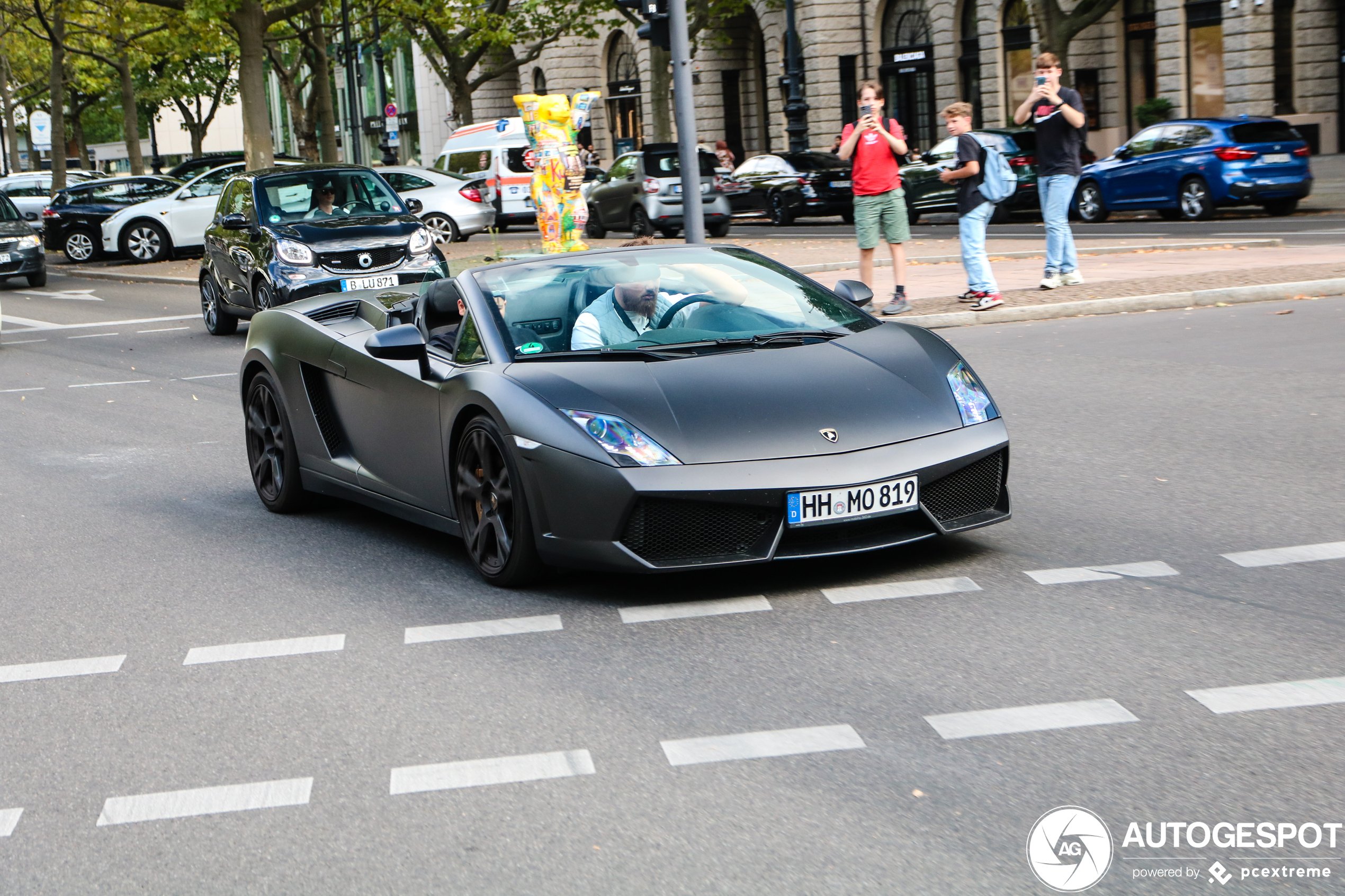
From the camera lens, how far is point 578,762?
4113 mm

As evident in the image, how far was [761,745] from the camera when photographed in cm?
416

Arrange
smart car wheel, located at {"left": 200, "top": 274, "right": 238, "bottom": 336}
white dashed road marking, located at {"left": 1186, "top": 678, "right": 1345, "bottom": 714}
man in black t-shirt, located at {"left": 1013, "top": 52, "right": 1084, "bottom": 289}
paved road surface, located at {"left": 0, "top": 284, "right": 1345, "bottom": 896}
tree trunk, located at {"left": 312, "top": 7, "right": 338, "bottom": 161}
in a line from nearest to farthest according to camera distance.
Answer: paved road surface, located at {"left": 0, "top": 284, "right": 1345, "bottom": 896} → white dashed road marking, located at {"left": 1186, "top": 678, "right": 1345, "bottom": 714} → man in black t-shirt, located at {"left": 1013, "top": 52, "right": 1084, "bottom": 289} → smart car wheel, located at {"left": 200, "top": 274, "right": 238, "bottom": 336} → tree trunk, located at {"left": 312, "top": 7, "right": 338, "bottom": 161}

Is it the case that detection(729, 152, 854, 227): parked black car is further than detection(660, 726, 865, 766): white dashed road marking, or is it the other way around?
detection(729, 152, 854, 227): parked black car

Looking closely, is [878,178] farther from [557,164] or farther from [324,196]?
[557,164]

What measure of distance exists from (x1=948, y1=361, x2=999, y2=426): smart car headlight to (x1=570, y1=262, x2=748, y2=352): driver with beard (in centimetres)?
97

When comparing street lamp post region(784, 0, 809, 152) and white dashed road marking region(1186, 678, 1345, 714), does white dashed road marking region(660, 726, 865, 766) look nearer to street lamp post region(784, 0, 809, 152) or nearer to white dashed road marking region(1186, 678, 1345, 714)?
white dashed road marking region(1186, 678, 1345, 714)

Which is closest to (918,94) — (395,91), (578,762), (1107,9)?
(1107,9)

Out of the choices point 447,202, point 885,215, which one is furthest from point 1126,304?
point 447,202

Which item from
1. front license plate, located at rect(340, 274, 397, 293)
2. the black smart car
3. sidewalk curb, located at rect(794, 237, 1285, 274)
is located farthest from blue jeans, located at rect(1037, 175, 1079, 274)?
front license plate, located at rect(340, 274, 397, 293)

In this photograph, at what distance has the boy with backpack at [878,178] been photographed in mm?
14047

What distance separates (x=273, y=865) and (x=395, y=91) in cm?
7919

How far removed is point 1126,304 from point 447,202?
17.6 metres
